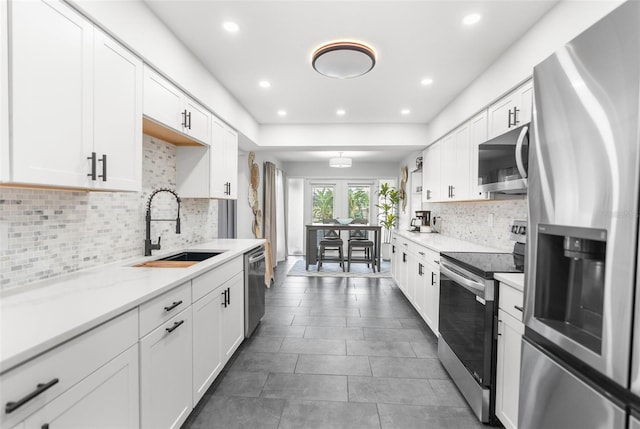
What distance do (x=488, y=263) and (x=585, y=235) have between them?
113 centimetres

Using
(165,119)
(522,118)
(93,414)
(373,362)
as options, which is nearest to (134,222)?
(165,119)

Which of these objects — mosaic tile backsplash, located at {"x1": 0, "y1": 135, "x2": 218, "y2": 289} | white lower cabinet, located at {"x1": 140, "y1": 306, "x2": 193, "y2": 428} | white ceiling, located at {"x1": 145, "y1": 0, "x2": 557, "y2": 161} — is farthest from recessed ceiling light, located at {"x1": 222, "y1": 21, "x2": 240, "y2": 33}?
white lower cabinet, located at {"x1": 140, "y1": 306, "x2": 193, "y2": 428}

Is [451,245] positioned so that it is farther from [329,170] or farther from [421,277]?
[329,170]

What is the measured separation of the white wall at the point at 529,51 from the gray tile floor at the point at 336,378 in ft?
7.65

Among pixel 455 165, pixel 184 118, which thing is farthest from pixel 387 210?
pixel 184 118

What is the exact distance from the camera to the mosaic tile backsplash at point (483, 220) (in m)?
2.70

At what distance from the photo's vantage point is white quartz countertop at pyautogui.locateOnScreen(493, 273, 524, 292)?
149 cm

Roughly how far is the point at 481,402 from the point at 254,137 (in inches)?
152

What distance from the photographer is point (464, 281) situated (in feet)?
6.52

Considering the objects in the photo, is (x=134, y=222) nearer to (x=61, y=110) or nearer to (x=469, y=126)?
(x=61, y=110)

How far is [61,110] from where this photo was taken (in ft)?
4.20

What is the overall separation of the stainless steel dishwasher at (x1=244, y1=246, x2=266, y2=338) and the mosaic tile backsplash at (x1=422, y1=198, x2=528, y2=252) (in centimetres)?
237

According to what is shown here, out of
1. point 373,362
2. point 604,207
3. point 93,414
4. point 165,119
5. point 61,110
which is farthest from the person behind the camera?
point 373,362

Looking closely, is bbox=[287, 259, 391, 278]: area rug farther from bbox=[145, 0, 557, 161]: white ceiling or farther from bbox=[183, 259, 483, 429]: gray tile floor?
bbox=[145, 0, 557, 161]: white ceiling
